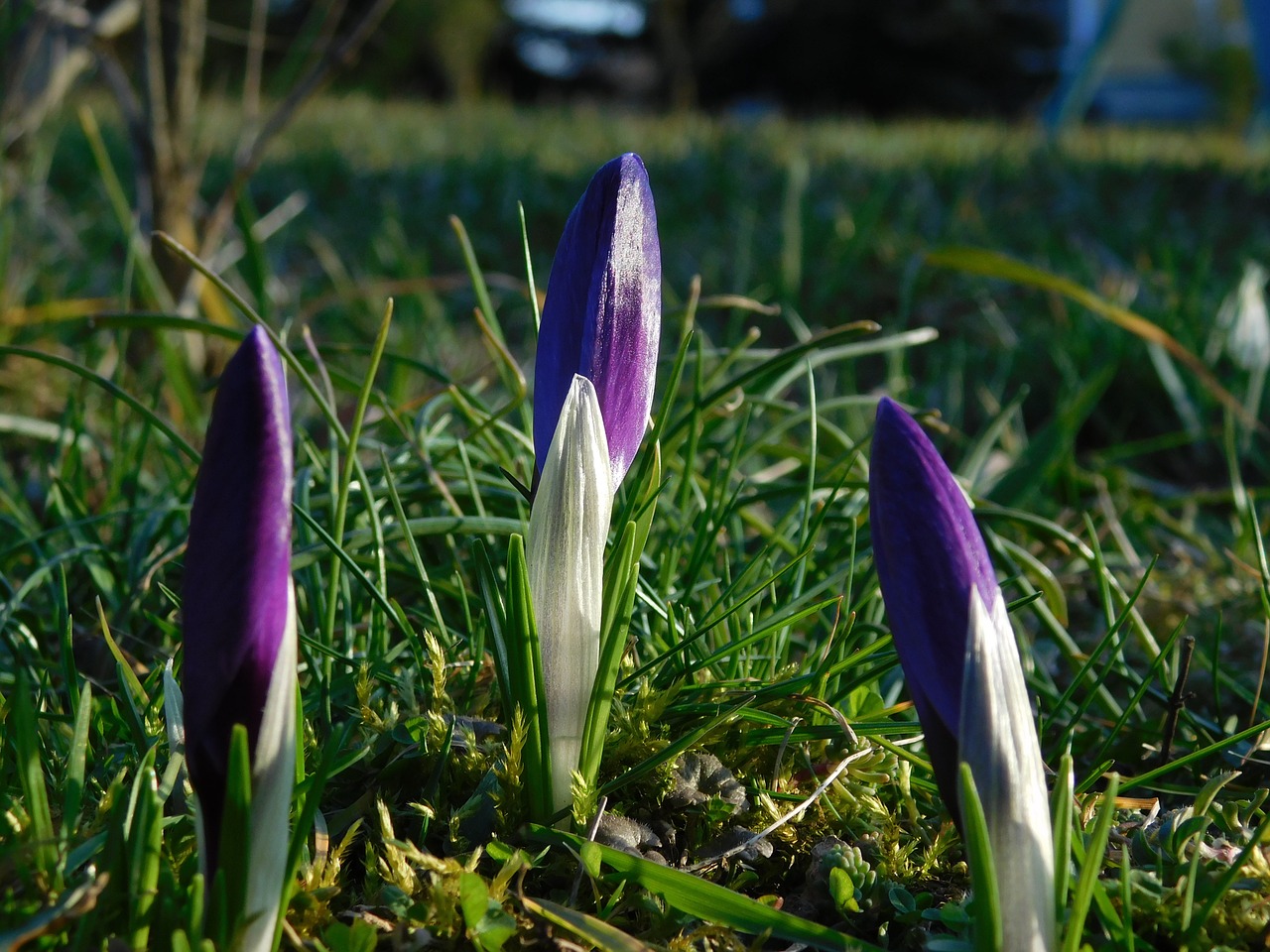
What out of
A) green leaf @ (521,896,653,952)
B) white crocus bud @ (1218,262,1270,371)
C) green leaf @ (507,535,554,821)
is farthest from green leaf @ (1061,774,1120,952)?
white crocus bud @ (1218,262,1270,371)

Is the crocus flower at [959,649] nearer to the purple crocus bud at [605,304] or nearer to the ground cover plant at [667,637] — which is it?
the ground cover plant at [667,637]

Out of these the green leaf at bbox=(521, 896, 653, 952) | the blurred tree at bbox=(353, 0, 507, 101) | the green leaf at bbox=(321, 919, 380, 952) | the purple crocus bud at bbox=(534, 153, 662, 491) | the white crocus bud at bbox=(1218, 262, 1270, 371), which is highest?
the blurred tree at bbox=(353, 0, 507, 101)

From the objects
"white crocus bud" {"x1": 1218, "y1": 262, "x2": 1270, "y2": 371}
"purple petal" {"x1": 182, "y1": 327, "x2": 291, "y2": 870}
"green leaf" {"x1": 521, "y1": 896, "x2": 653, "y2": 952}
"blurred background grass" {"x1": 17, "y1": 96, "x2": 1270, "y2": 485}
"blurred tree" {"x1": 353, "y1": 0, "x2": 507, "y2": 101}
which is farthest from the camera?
"blurred tree" {"x1": 353, "y1": 0, "x2": 507, "y2": 101}

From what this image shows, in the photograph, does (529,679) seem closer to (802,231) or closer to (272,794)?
(272,794)

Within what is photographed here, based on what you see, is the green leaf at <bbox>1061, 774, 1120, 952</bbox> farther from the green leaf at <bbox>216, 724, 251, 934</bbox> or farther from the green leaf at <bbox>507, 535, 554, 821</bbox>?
the green leaf at <bbox>216, 724, 251, 934</bbox>

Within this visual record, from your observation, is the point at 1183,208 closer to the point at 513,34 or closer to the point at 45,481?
the point at 45,481

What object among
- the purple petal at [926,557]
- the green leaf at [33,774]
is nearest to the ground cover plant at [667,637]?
the green leaf at [33,774]

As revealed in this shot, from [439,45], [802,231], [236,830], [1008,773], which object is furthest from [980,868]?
[439,45]
